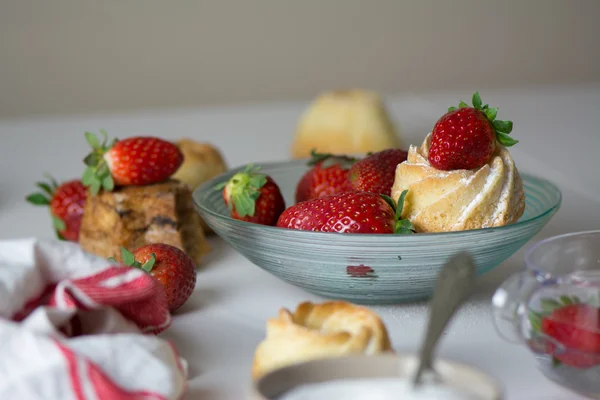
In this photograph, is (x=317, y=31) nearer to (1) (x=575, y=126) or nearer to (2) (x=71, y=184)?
(1) (x=575, y=126)

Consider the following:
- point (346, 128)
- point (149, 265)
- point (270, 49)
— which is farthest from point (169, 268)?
point (270, 49)

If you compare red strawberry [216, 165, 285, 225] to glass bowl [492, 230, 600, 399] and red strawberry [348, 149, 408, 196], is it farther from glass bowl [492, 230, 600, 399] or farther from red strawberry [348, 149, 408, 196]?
glass bowl [492, 230, 600, 399]

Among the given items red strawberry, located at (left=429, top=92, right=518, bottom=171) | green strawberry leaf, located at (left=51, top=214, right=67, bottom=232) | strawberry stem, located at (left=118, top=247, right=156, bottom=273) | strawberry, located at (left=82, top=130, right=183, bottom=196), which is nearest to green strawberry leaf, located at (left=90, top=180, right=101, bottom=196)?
strawberry, located at (left=82, top=130, right=183, bottom=196)

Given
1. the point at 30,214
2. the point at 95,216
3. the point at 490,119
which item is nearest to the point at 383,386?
the point at 490,119

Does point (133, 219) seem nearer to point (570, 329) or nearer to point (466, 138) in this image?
point (466, 138)

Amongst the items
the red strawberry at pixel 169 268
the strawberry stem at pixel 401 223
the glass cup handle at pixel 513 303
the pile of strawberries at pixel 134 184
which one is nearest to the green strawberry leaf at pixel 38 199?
the pile of strawberries at pixel 134 184

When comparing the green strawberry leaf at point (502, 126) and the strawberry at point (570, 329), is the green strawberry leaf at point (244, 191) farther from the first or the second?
the strawberry at point (570, 329)
